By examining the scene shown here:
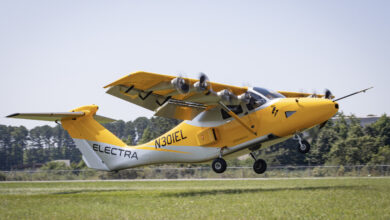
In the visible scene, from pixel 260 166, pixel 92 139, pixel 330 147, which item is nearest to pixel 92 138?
pixel 92 139

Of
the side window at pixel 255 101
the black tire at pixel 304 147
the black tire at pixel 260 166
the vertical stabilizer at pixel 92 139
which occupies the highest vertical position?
the side window at pixel 255 101

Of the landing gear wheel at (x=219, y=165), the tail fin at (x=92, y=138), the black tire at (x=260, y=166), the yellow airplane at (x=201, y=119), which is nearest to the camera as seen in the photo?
the yellow airplane at (x=201, y=119)

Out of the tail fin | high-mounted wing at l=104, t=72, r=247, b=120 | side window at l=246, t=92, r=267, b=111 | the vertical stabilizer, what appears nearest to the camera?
high-mounted wing at l=104, t=72, r=247, b=120

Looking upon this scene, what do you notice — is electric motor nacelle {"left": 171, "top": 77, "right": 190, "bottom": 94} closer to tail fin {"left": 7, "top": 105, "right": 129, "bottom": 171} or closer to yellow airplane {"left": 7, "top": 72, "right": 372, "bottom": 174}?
yellow airplane {"left": 7, "top": 72, "right": 372, "bottom": 174}

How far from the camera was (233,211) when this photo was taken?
1255cm

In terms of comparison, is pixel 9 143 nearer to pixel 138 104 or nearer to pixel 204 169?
pixel 204 169

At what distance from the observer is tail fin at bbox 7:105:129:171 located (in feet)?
73.8

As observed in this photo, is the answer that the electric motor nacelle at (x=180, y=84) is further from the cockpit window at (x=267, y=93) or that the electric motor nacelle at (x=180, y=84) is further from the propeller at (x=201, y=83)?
the cockpit window at (x=267, y=93)

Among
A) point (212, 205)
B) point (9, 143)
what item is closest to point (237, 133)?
point (212, 205)

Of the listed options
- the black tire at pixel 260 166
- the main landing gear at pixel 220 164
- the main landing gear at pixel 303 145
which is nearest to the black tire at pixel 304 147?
the main landing gear at pixel 303 145

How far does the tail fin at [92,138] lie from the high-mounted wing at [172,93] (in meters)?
4.58

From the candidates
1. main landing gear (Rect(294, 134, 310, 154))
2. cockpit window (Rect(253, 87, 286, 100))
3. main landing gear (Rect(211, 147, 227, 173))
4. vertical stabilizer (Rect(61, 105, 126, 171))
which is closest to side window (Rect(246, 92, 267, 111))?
cockpit window (Rect(253, 87, 286, 100))

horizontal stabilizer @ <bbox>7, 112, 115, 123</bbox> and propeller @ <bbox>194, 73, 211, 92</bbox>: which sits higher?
propeller @ <bbox>194, 73, 211, 92</bbox>

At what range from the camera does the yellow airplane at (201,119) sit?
1698 cm
